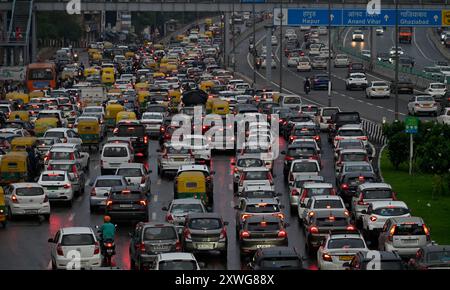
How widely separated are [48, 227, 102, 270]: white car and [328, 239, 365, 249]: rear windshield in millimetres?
5513

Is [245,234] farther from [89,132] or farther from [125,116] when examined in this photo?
[125,116]

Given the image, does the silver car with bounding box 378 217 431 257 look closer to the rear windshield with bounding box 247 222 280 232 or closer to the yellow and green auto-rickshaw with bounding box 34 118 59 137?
the rear windshield with bounding box 247 222 280 232

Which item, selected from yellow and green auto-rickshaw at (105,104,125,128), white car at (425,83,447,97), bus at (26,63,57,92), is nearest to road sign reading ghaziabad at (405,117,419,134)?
yellow and green auto-rickshaw at (105,104,125,128)

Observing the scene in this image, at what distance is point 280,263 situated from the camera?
96.8ft

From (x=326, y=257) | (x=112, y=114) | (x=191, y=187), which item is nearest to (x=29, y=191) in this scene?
(x=191, y=187)

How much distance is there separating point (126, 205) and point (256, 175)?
24.5ft

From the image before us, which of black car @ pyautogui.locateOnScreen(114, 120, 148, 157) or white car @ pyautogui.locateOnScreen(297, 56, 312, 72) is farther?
white car @ pyautogui.locateOnScreen(297, 56, 312, 72)

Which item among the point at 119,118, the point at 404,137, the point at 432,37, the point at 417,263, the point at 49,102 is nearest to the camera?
the point at 417,263

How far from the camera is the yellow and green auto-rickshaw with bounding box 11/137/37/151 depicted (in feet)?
191

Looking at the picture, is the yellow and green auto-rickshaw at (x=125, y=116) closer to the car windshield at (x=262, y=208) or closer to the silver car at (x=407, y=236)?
the car windshield at (x=262, y=208)
